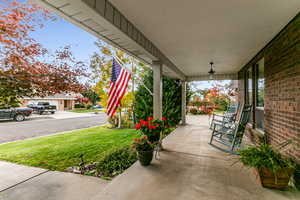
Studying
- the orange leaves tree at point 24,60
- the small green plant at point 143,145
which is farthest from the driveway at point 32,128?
the small green plant at point 143,145

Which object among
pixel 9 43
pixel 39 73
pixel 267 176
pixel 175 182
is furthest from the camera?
pixel 39 73

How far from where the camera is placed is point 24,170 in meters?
2.67

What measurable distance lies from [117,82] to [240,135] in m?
3.12

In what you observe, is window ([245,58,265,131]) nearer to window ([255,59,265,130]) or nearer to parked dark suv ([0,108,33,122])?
window ([255,59,265,130])

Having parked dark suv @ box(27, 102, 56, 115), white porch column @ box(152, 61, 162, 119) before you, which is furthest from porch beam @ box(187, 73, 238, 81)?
parked dark suv @ box(27, 102, 56, 115)

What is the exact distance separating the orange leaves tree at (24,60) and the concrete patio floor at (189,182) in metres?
2.01

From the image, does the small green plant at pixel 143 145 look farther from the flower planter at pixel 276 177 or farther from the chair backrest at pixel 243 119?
the chair backrest at pixel 243 119

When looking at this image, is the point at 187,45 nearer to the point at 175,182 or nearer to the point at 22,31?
the point at 175,182

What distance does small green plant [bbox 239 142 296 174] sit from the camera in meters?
1.89

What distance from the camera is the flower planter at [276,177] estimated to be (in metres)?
1.86

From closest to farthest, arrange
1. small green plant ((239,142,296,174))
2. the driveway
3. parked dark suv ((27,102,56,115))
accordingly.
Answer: small green plant ((239,142,296,174))
the driveway
parked dark suv ((27,102,56,115))

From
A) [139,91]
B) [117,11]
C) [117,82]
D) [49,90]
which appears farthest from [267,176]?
[139,91]

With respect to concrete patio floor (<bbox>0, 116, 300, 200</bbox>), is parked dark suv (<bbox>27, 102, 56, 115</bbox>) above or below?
above

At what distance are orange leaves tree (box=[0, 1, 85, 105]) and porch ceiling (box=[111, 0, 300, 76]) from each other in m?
1.91
